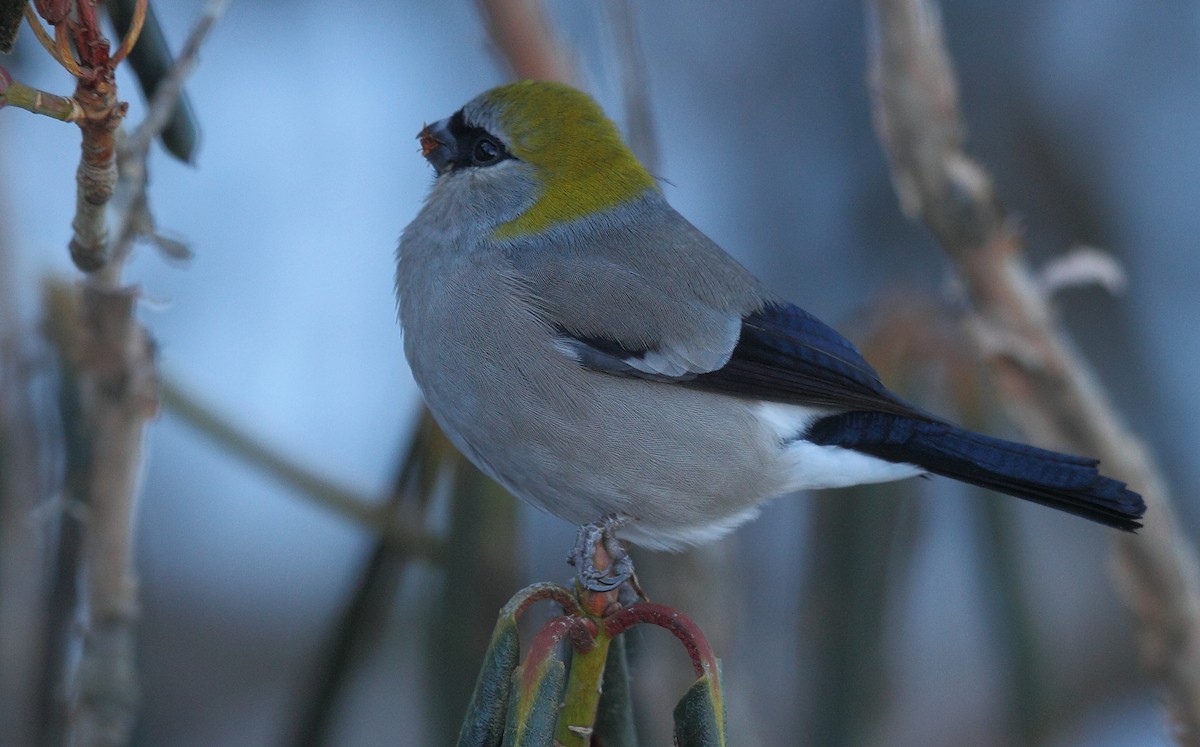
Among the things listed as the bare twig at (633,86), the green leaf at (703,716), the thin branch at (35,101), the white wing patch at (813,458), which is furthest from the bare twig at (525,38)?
the green leaf at (703,716)

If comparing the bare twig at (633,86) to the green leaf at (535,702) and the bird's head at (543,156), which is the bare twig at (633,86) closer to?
the bird's head at (543,156)

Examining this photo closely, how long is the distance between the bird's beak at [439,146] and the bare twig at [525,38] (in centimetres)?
38

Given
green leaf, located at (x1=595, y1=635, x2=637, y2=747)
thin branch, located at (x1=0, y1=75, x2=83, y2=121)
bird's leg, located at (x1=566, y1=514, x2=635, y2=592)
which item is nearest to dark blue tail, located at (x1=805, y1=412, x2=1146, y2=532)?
bird's leg, located at (x1=566, y1=514, x2=635, y2=592)

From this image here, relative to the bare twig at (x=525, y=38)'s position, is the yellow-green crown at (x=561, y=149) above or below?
below

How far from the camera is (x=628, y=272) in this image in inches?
98.7

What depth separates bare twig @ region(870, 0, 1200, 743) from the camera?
274cm

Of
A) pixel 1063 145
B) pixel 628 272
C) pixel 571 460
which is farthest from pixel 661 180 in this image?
pixel 1063 145

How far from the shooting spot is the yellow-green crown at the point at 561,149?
263 centimetres

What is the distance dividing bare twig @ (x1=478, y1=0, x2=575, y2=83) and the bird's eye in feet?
1.52

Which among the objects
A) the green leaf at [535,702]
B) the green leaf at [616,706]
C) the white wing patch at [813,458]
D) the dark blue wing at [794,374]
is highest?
the dark blue wing at [794,374]

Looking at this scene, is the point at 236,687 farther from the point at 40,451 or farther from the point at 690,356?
the point at 690,356

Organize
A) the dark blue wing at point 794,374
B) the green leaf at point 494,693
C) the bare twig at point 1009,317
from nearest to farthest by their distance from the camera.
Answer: the green leaf at point 494,693 → the dark blue wing at point 794,374 → the bare twig at point 1009,317

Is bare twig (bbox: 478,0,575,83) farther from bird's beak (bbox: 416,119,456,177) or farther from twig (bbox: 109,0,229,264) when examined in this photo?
twig (bbox: 109,0,229,264)

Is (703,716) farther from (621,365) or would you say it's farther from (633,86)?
(633,86)
